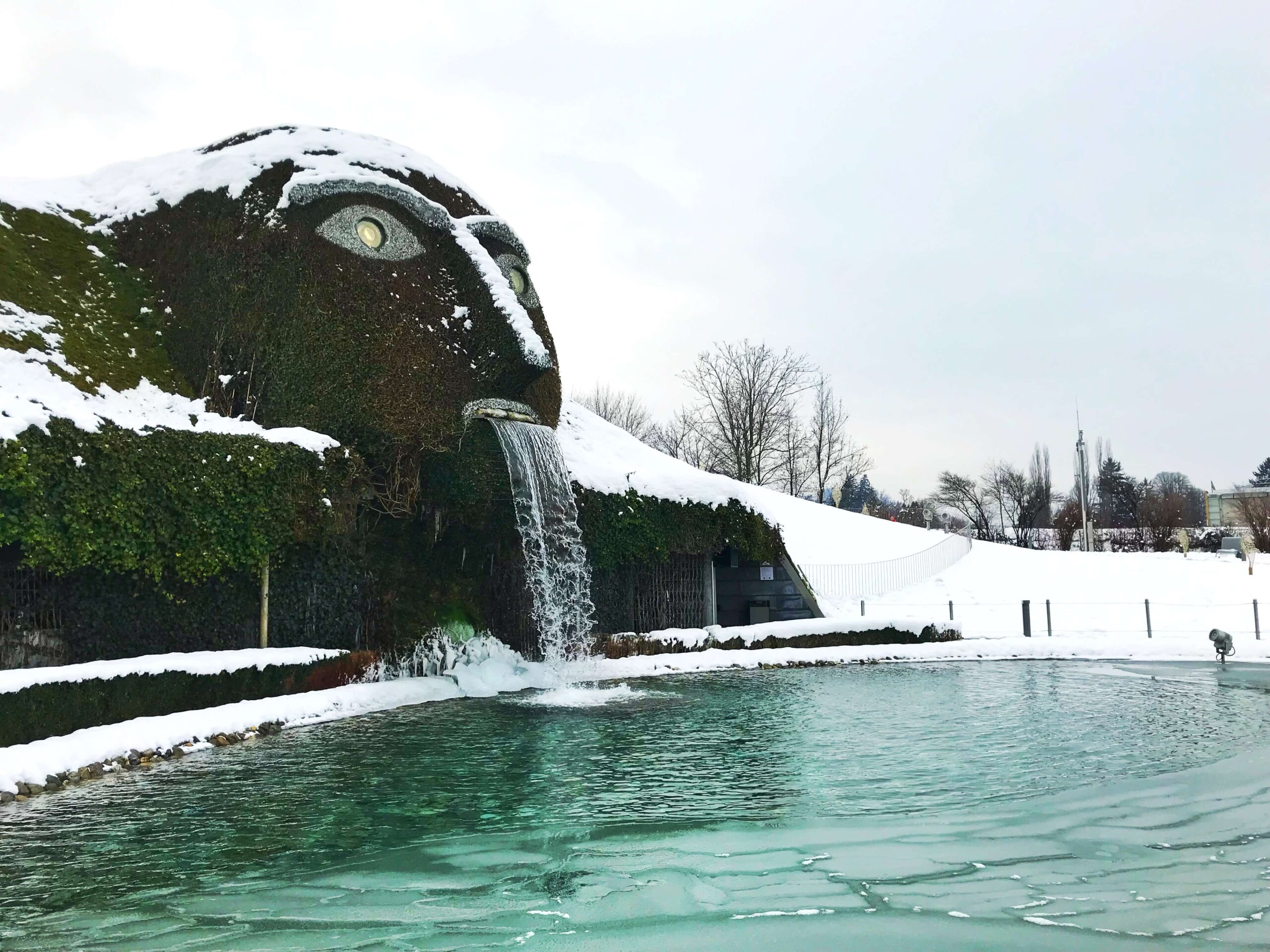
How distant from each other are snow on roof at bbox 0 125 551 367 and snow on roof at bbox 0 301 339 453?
4.39 metres

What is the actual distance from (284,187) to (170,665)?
994 cm

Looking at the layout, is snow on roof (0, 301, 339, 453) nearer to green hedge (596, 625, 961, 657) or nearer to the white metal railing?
green hedge (596, 625, 961, 657)

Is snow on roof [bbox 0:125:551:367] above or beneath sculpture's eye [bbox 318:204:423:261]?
above

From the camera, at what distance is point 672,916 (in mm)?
4699

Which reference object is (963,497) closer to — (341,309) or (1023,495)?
(1023,495)

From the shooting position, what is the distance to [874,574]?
32.9 metres

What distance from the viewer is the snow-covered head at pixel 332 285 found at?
52.6ft

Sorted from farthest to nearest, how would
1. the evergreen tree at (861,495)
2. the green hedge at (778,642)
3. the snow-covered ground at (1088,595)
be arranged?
the evergreen tree at (861,495), the snow-covered ground at (1088,595), the green hedge at (778,642)

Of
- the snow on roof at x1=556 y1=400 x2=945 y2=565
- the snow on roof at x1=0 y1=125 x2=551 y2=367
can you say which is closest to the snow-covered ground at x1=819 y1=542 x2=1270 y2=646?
the snow on roof at x1=556 y1=400 x2=945 y2=565

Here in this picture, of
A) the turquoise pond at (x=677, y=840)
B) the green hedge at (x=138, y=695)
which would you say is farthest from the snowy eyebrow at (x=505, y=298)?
the turquoise pond at (x=677, y=840)

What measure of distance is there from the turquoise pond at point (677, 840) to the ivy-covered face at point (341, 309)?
23.3 feet

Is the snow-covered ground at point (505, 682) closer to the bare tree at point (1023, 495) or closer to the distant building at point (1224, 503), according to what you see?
the bare tree at point (1023, 495)

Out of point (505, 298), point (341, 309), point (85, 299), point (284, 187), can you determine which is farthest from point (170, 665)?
point (284, 187)

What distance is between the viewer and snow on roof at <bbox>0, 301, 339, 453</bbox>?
11148 millimetres
